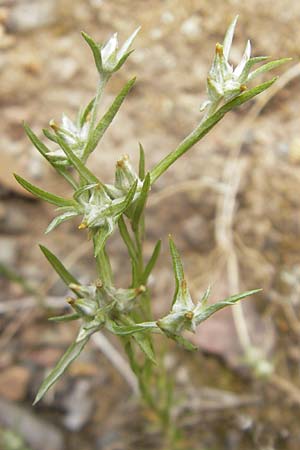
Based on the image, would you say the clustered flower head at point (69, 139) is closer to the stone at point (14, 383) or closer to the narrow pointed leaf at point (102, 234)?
the narrow pointed leaf at point (102, 234)

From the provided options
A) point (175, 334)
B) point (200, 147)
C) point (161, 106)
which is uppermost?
point (161, 106)

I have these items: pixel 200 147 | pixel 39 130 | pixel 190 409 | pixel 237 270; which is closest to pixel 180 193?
pixel 200 147

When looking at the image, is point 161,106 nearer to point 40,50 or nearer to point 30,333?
point 40,50

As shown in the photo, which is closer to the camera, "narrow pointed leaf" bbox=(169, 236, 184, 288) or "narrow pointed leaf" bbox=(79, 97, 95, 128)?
"narrow pointed leaf" bbox=(169, 236, 184, 288)

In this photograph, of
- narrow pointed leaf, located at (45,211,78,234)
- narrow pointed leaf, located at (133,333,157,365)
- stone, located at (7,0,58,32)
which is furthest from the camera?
stone, located at (7,0,58,32)

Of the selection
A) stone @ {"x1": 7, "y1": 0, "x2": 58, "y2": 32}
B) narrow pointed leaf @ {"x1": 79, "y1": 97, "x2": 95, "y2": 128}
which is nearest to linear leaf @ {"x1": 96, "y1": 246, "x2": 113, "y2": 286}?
narrow pointed leaf @ {"x1": 79, "y1": 97, "x2": 95, "y2": 128}

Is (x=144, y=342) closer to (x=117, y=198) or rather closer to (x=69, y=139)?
(x=117, y=198)

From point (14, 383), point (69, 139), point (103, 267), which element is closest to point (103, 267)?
point (103, 267)

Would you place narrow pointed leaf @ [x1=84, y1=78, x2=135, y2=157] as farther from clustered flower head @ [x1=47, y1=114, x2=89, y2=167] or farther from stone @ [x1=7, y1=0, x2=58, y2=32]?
stone @ [x1=7, y1=0, x2=58, y2=32]
